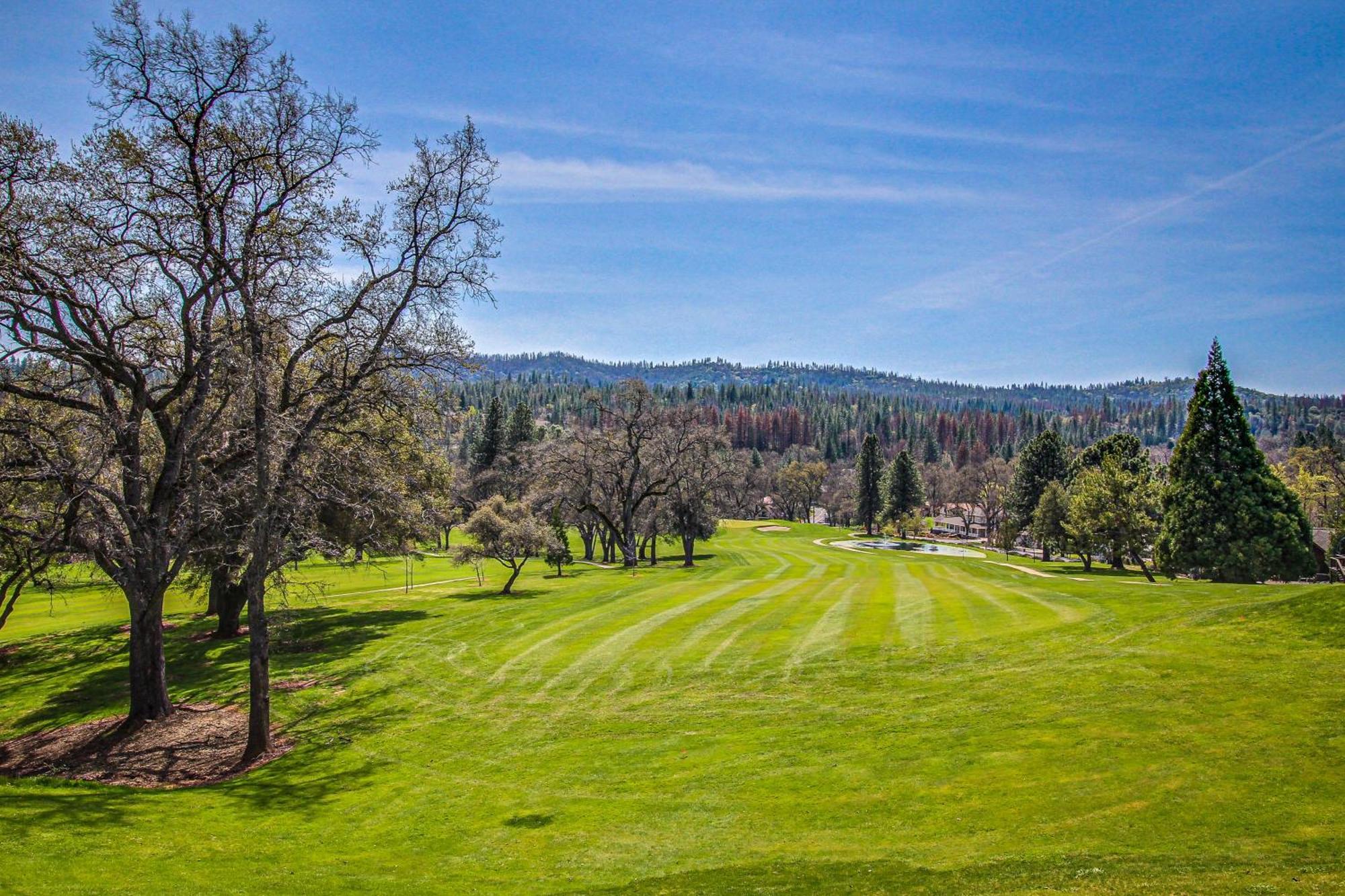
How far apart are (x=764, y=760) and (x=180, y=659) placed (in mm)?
21645

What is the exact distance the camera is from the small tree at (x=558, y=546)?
42.2 metres

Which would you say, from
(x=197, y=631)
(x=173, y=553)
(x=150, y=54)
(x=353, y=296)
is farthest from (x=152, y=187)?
(x=197, y=631)

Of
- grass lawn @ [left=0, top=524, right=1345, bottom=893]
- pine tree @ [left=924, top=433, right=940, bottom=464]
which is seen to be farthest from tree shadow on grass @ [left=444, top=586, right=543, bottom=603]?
pine tree @ [left=924, top=433, right=940, bottom=464]

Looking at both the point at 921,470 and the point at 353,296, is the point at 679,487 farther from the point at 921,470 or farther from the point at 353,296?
the point at 921,470

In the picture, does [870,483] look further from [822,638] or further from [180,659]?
[180,659]

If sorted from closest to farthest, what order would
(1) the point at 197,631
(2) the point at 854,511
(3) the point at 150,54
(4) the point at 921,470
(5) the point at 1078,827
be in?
1. (5) the point at 1078,827
2. (3) the point at 150,54
3. (1) the point at 197,631
4. (2) the point at 854,511
5. (4) the point at 921,470

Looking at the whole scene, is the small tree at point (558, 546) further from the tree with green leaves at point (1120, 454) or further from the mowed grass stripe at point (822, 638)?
the tree with green leaves at point (1120, 454)

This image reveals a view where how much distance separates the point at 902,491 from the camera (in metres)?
99.9

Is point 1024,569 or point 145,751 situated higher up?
point 145,751

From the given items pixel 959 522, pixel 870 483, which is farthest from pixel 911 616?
pixel 959 522

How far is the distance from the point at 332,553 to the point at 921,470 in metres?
144

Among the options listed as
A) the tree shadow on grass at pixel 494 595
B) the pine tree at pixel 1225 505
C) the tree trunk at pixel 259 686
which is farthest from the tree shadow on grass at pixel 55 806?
the pine tree at pixel 1225 505

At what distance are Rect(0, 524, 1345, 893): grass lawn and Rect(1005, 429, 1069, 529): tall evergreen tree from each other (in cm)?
5097

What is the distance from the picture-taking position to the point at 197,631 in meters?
28.6
